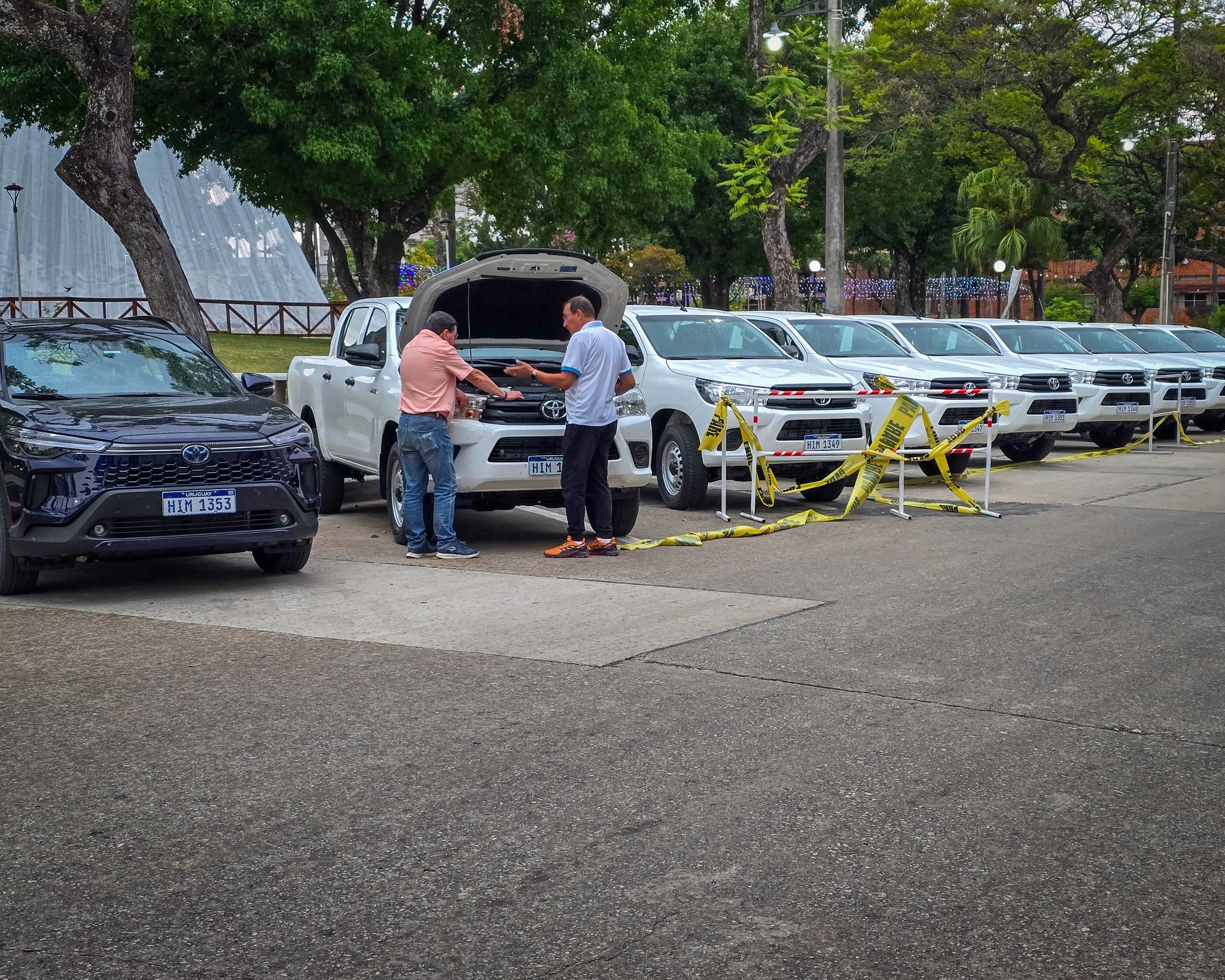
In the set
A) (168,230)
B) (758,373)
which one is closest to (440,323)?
(758,373)

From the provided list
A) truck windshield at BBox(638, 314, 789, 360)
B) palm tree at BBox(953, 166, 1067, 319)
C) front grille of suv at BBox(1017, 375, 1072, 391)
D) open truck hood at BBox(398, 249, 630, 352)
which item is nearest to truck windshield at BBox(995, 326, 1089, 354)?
front grille of suv at BBox(1017, 375, 1072, 391)

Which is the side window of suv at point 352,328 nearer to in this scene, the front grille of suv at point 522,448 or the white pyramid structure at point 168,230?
the front grille of suv at point 522,448

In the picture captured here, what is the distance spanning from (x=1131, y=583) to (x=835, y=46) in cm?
1772

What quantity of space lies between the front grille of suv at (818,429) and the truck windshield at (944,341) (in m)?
5.25

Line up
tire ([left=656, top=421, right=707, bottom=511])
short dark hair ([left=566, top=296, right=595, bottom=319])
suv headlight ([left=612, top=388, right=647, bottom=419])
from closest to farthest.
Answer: short dark hair ([left=566, top=296, right=595, bottom=319]) → suv headlight ([left=612, top=388, right=647, bottom=419]) → tire ([left=656, top=421, right=707, bottom=511])

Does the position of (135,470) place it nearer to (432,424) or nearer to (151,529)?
(151,529)

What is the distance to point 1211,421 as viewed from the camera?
2242 centimetres

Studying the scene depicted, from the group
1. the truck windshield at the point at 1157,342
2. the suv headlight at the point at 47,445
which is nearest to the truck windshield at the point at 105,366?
the suv headlight at the point at 47,445

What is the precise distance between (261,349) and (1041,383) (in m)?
24.4

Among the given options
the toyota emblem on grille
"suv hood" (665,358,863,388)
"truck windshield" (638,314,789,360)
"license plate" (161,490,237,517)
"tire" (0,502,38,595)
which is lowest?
"tire" (0,502,38,595)

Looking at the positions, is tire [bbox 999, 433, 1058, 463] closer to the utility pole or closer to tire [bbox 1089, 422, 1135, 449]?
tire [bbox 1089, 422, 1135, 449]

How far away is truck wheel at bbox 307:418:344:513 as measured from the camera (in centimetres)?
1285

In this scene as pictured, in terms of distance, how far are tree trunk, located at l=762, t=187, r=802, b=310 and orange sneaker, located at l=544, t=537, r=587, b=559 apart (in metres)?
19.3

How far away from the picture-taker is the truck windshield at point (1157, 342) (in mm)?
21609
